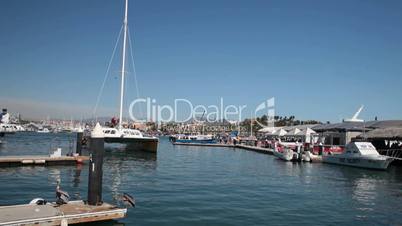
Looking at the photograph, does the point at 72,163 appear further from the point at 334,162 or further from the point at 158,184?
the point at 334,162

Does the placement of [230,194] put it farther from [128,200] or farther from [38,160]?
[38,160]

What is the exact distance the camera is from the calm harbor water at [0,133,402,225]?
1889 centimetres

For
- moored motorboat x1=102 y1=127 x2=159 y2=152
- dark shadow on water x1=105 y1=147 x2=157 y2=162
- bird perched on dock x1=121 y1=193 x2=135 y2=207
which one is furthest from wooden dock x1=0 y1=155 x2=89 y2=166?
bird perched on dock x1=121 y1=193 x2=135 y2=207

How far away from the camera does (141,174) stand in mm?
34125

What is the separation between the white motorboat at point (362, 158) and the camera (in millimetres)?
43656

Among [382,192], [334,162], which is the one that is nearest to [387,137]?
[334,162]

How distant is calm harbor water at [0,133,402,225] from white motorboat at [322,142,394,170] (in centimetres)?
495

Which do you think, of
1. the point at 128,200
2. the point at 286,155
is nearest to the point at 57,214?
the point at 128,200

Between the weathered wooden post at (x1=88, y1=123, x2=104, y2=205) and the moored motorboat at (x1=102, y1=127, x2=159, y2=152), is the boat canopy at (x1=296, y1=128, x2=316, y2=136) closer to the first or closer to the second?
the moored motorboat at (x1=102, y1=127, x2=159, y2=152)

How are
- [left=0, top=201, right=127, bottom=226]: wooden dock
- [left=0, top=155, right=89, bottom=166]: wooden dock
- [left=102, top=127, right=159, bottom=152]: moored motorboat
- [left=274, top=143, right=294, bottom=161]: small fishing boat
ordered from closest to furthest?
[left=0, top=201, right=127, bottom=226]: wooden dock < [left=0, top=155, right=89, bottom=166]: wooden dock < [left=102, top=127, right=159, bottom=152]: moored motorboat < [left=274, top=143, right=294, bottom=161]: small fishing boat

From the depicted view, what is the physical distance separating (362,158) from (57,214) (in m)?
39.5

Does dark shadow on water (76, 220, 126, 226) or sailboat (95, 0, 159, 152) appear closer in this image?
dark shadow on water (76, 220, 126, 226)

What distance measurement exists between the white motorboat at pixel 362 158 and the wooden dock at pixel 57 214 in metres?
35.9

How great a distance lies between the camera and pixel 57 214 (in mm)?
14727
